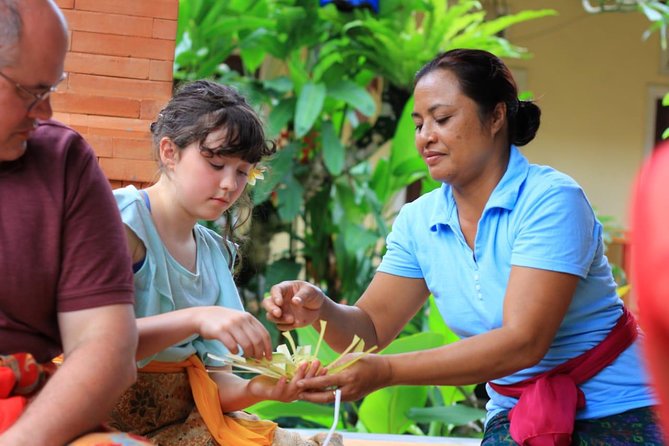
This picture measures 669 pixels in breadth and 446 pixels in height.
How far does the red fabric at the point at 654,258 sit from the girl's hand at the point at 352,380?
1.59 meters

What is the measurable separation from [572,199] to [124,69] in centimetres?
189

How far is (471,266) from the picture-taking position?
2.80m

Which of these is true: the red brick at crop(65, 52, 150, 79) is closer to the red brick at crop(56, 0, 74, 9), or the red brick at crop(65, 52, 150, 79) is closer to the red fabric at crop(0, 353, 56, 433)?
the red brick at crop(56, 0, 74, 9)

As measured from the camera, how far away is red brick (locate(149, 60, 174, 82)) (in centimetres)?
375

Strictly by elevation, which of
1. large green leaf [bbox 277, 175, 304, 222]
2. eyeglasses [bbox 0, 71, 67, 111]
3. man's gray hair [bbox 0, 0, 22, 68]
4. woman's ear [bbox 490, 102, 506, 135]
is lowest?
large green leaf [bbox 277, 175, 304, 222]

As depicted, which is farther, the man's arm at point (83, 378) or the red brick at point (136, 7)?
the red brick at point (136, 7)

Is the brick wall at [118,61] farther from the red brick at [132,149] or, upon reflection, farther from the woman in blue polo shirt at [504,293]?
the woman in blue polo shirt at [504,293]

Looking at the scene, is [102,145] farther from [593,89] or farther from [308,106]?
[593,89]

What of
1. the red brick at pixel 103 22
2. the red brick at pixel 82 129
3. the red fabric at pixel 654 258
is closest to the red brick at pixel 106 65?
the red brick at pixel 103 22

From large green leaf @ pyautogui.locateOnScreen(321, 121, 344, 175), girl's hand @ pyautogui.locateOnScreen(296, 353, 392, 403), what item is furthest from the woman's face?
large green leaf @ pyautogui.locateOnScreen(321, 121, 344, 175)

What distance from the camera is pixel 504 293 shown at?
107 inches

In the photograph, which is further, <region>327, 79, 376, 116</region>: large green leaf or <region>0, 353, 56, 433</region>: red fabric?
<region>327, 79, 376, 116</region>: large green leaf

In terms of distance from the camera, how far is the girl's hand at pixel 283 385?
246cm

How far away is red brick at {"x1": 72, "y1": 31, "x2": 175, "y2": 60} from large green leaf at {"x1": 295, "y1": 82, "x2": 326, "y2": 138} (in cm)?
172
